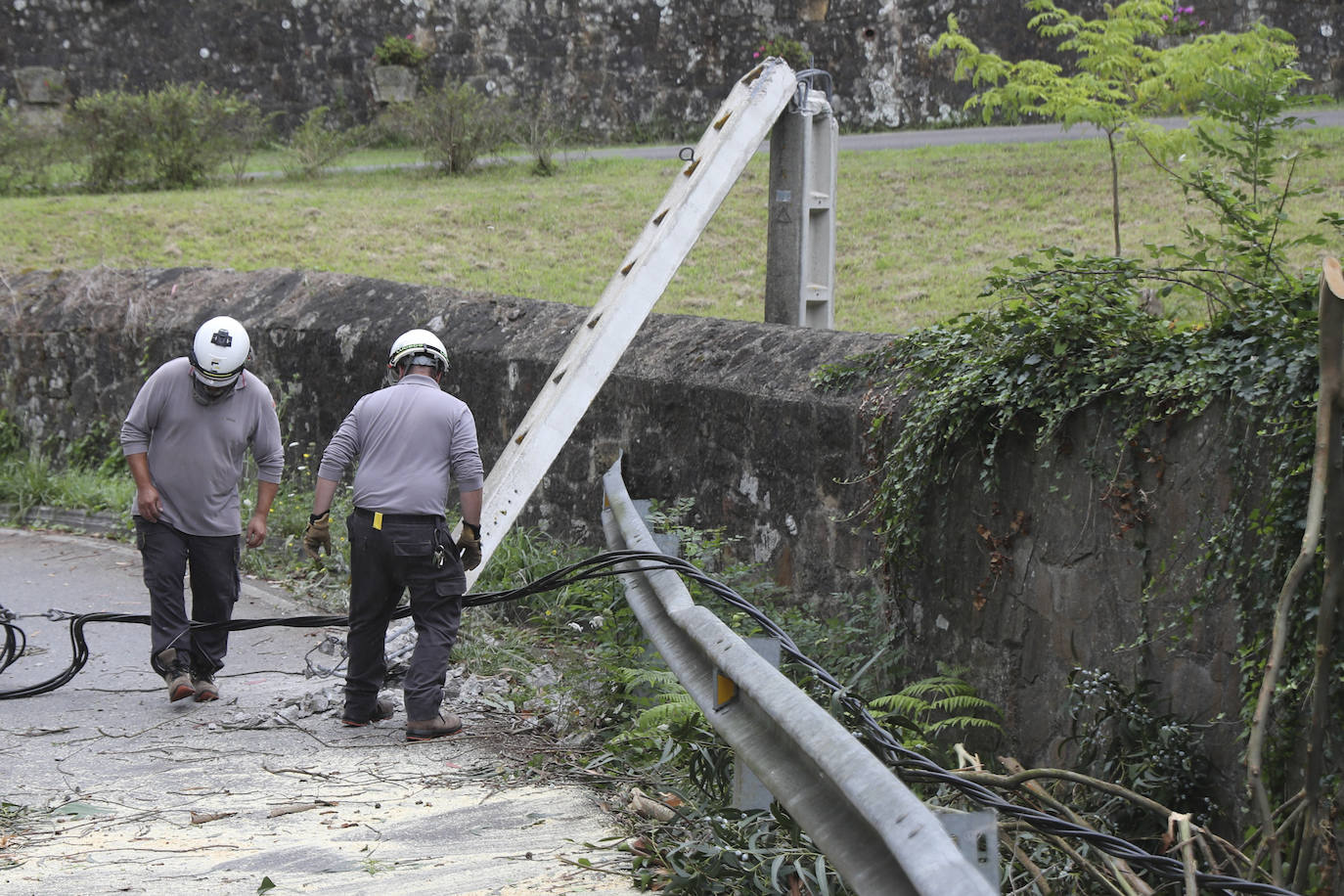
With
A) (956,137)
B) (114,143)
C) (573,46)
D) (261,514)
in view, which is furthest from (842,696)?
(573,46)

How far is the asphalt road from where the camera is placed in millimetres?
4145

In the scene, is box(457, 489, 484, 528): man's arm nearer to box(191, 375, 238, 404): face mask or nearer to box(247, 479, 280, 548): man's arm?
box(247, 479, 280, 548): man's arm

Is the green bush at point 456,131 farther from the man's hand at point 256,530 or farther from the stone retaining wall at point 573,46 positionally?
the man's hand at point 256,530

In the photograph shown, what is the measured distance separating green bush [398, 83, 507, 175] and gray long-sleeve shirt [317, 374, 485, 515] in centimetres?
1360

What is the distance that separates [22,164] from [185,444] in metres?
14.8

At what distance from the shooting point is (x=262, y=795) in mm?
5070

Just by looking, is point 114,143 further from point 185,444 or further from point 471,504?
point 471,504

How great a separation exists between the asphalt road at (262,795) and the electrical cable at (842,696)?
25 centimetres

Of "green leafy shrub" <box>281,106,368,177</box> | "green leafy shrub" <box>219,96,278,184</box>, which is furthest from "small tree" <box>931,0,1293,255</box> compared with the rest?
"green leafy shrub" <box>219,96,278,184</box>

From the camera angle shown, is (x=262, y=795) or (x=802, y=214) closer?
(x=262, y=795)

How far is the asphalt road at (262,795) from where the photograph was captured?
414 centimetres

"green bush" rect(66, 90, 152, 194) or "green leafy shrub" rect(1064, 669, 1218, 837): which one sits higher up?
"green bush" rect(66, 90, 152, 194)

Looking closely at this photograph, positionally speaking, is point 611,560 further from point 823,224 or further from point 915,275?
point 915,275

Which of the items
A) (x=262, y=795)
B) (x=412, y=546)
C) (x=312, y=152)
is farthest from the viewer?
(x=312, y=152)
